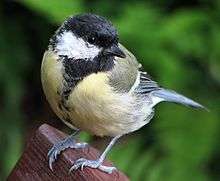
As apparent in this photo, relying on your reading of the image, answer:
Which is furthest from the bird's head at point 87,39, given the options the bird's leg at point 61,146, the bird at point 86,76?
the bird's leg at point 61,146

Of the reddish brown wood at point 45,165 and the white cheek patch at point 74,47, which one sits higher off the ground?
the white cheek patch at point 74,47

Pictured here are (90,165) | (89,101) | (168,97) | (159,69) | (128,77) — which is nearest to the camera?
(90,165)

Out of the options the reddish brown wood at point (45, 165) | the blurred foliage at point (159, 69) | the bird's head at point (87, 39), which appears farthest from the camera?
the blurred foliage at point (159, 69)

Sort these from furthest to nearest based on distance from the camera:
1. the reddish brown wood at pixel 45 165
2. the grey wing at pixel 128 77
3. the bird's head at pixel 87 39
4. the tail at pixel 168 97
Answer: the tail at pixel 168 97, the grey wing at pixel 128 77, the bird's head at pixel 87 39, the reddish brown wood at pixel 45 165

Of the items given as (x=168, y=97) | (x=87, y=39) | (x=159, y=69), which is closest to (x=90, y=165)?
(x=87, y=39)

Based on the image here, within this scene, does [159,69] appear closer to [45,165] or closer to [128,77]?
[128,77]

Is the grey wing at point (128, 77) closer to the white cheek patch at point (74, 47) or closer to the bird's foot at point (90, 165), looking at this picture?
the white cheek patch at point (74, 47)

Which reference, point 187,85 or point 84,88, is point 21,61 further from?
point 84,88

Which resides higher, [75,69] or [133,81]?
[75,69]
